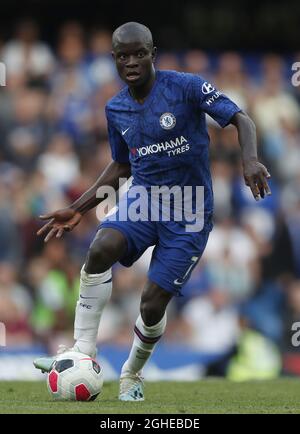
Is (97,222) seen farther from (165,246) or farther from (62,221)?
(165,246)

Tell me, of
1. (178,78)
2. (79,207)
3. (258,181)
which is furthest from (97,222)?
(258,181)

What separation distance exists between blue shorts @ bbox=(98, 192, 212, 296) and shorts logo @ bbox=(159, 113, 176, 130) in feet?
2.13

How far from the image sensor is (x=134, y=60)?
22.6 ft

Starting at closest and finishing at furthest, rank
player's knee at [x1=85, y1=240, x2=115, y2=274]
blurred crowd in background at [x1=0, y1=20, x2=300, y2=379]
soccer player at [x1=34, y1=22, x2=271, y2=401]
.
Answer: player's knee at [x1=85, y1=240, x2=115, y2=274] < soccer player at [x1=34, y1=22, x2=271, y2=401] < blurred crowd in background at [x1=0, y1=20, x2=300, y2=379]

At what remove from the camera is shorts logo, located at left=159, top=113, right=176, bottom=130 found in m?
7.07

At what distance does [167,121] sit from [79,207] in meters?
0.90

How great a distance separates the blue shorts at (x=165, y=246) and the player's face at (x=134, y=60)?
912 millimetres

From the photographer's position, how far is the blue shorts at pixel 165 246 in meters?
7.01

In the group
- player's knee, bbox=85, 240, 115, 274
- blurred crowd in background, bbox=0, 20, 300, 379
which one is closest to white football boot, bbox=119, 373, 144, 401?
player's knee, bbox=85, 240, 115, 274

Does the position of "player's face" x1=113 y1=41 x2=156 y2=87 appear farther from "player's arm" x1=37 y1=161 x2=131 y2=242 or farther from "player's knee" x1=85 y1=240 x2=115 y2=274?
"player's knee" x1=85 y1=240 x2=115 y2=274

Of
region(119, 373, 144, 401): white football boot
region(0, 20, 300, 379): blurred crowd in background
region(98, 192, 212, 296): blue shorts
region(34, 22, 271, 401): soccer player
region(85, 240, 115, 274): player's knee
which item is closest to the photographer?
region(85, 240, 115, 274): player's knee

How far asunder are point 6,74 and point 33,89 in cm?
43

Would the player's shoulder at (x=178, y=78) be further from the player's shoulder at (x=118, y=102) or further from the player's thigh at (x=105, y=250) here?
the player's thigh at (x=105, y=250)
